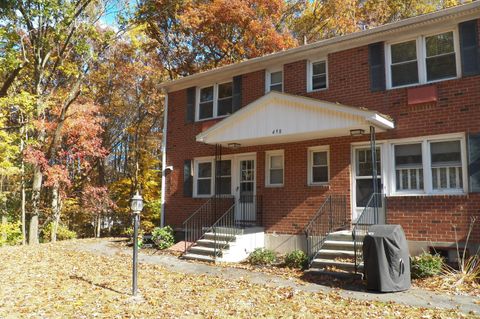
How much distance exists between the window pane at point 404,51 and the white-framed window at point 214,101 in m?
5.67

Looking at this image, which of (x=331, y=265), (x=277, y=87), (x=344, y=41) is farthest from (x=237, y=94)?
(x=331, y=265)

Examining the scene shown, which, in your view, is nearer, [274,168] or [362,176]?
[362,176]

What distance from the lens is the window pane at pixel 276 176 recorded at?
12.8 meters

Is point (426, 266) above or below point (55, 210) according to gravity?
below

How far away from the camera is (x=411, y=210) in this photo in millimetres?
10023

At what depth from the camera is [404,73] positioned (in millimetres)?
10680

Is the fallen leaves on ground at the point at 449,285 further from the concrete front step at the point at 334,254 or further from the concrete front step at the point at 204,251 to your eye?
the concrete front step at the point at 204,251

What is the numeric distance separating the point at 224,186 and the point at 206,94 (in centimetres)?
357

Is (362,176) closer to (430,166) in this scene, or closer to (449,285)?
(430,166)

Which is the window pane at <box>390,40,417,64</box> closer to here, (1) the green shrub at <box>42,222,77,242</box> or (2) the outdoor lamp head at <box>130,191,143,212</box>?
(2) the outdoor lamp head at <box>130,191,143,212</box>

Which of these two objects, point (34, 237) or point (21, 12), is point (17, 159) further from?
point (21, 12)

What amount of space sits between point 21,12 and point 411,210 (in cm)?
1542

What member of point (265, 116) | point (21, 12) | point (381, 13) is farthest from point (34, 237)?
point (381, 13)

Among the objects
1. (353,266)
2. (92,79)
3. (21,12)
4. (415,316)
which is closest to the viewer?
(415,316)
